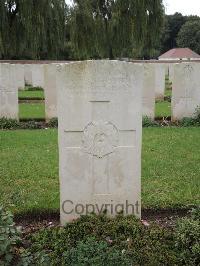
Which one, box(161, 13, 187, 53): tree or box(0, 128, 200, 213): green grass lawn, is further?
box(161, 13, 187, 53): tree

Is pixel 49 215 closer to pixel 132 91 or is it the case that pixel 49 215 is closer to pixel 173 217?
pixel 173 217

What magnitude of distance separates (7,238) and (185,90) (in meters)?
8.35

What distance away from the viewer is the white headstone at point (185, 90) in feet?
35.4

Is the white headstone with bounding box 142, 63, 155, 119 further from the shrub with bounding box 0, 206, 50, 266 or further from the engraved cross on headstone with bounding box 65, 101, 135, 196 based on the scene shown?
the shrub with bounding box 0, 206, 50, 266

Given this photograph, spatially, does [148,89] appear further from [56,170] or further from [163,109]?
[56,170]

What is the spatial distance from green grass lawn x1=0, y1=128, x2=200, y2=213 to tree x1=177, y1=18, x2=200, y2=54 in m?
59.7

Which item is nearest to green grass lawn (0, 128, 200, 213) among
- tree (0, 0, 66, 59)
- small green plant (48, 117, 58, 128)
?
small green plant (48, 117, 58, 128)

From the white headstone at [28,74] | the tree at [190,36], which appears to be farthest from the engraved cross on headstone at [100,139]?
the tree at [190,36]

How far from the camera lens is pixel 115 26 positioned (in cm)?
2597

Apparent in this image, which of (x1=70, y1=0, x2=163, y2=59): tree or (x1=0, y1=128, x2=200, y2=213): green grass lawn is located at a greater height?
(x1=70, y1=0, x2=163, y2=59): tree

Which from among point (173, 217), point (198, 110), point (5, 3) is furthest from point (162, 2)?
point (173, 217)

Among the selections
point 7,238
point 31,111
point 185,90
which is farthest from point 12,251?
point 31,111

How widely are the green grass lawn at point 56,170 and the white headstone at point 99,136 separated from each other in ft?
2.38

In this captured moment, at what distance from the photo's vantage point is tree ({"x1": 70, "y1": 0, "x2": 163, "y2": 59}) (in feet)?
82.4
